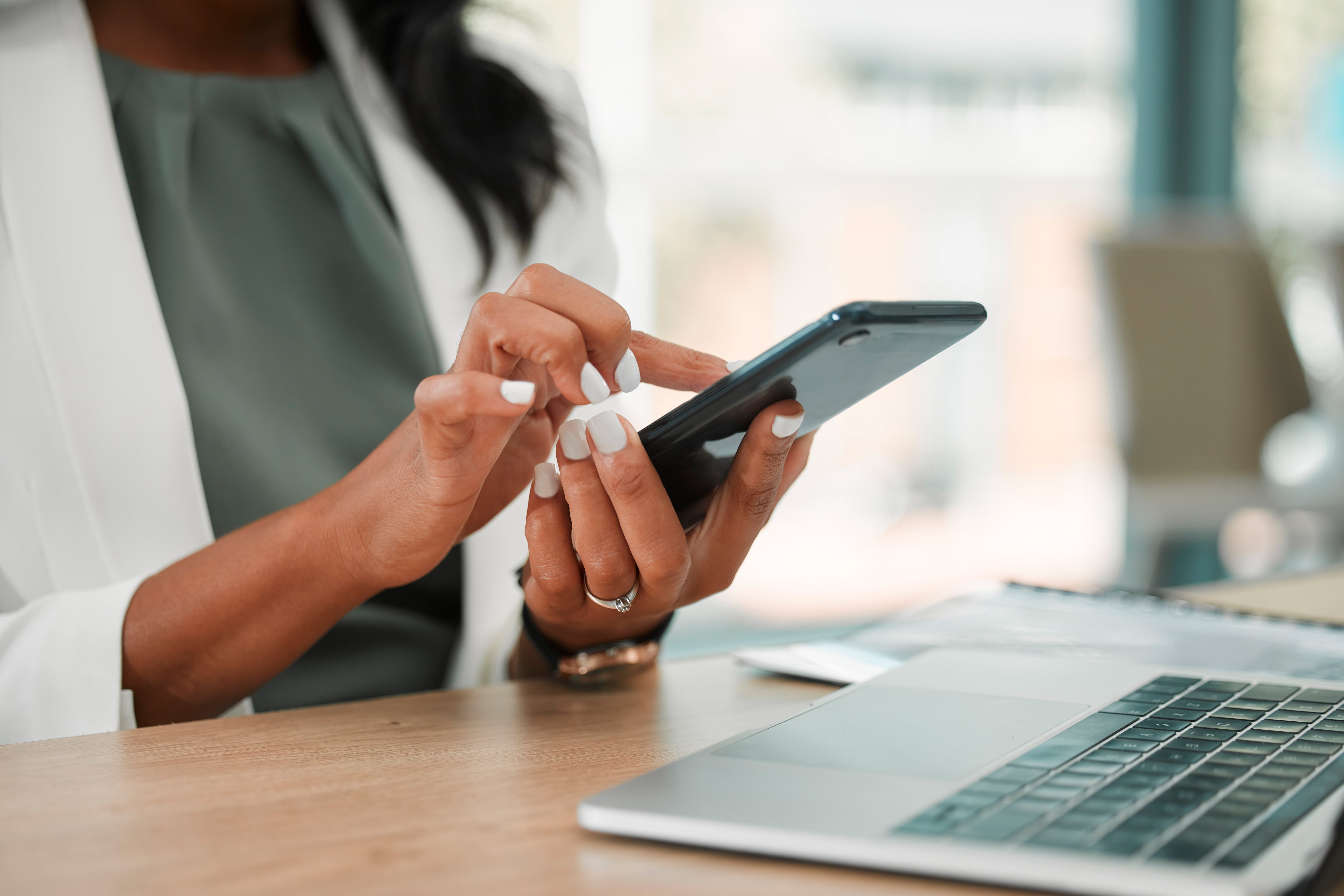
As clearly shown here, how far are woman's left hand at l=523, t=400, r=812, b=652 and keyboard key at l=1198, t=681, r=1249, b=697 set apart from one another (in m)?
0.19

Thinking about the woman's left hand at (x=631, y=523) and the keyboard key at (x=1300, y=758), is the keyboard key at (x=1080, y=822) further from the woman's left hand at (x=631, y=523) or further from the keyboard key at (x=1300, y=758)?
the woman's left hand at (x=631, y=523)

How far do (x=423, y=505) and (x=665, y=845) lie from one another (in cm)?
21

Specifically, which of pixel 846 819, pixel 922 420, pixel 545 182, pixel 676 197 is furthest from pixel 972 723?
pixel 922 420

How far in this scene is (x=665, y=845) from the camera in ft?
1.11

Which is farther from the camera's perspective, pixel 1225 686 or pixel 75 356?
pixel 75 356

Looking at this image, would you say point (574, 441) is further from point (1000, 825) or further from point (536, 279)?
point (1000, 825)

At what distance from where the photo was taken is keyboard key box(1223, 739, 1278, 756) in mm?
386

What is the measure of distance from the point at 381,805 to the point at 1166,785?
0.25m

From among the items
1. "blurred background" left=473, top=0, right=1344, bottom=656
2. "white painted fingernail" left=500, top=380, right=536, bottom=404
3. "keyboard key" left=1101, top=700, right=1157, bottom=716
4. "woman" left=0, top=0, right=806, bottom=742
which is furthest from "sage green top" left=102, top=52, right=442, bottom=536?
"blurred background" left=473, top=0, right=1344, bottom=656

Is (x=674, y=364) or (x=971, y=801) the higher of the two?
(x=674, y=364)

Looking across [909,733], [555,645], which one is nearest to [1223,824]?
[909,733]

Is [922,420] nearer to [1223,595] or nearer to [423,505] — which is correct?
[1223,595]

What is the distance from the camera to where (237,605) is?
580mm

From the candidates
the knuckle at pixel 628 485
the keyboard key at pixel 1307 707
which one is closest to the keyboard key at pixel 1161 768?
the keyboard key at pixel 1307 707
